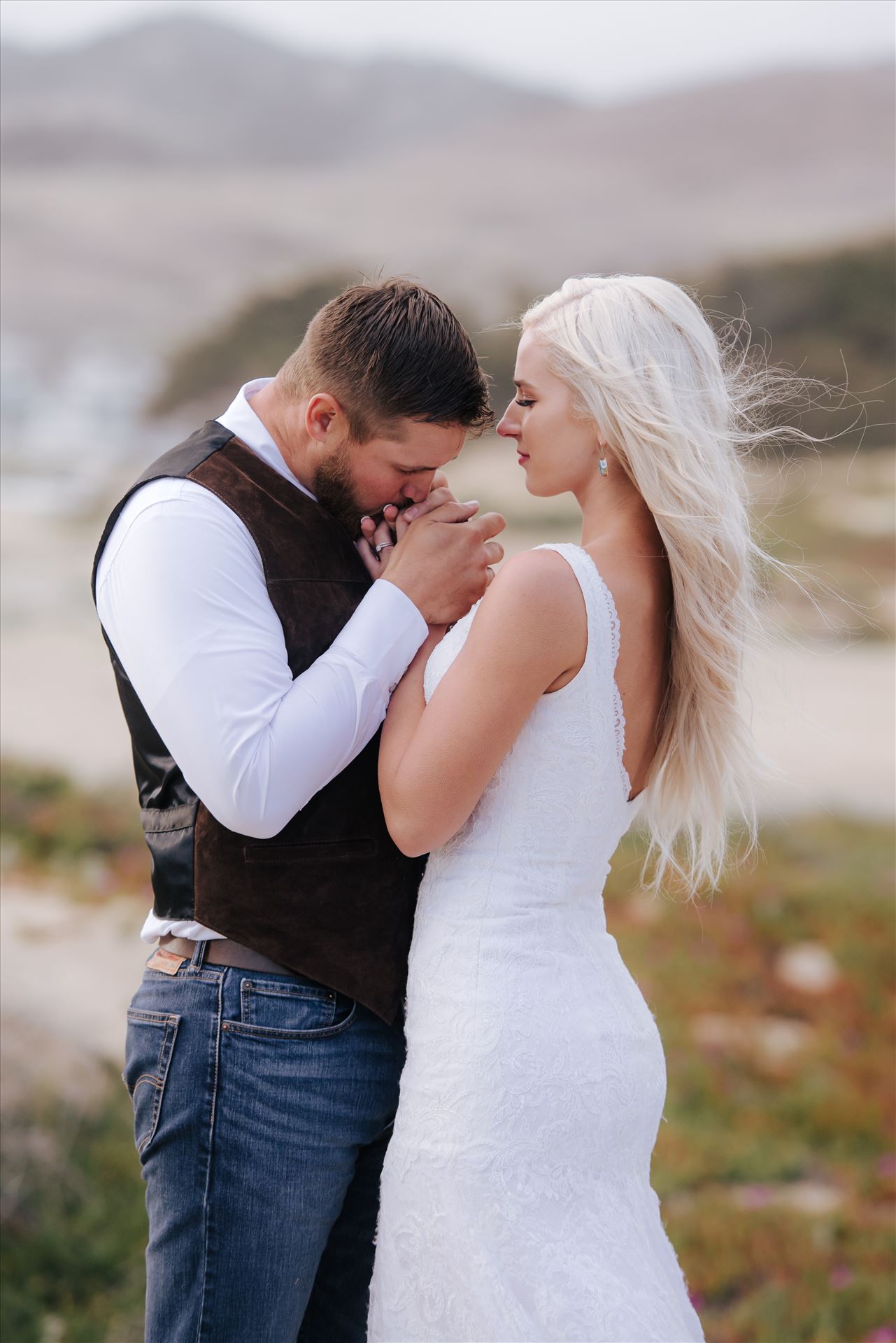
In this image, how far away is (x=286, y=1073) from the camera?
5.22 ft

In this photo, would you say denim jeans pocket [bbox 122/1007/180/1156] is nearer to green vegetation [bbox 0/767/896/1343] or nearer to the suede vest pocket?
the suede vest pocket

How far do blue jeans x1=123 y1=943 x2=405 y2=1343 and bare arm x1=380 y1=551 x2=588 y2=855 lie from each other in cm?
30

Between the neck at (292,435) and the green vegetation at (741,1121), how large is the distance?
235 centimetres

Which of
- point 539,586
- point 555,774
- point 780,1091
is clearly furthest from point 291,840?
point 780,1091

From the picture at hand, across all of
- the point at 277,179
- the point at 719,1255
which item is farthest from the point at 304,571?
the point at 277,179

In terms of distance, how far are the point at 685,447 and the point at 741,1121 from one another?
3686 millimetres

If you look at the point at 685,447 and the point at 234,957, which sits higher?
the point at 685,447

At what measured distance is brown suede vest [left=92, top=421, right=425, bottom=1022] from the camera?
5.13ft

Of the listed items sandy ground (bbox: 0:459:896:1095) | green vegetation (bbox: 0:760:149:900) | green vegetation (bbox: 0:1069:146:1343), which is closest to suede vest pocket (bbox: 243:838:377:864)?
green vegetation (bbox: 0:1069:146:1343)

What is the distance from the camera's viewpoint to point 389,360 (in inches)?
67.7

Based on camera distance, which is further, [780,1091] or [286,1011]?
[780,1091]

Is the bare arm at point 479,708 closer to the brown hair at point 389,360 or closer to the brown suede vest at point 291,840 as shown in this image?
the brown suede vest at point 291,840

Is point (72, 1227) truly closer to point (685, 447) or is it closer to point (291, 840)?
point (291, 840)

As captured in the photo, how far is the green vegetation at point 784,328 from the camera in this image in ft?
28.3
